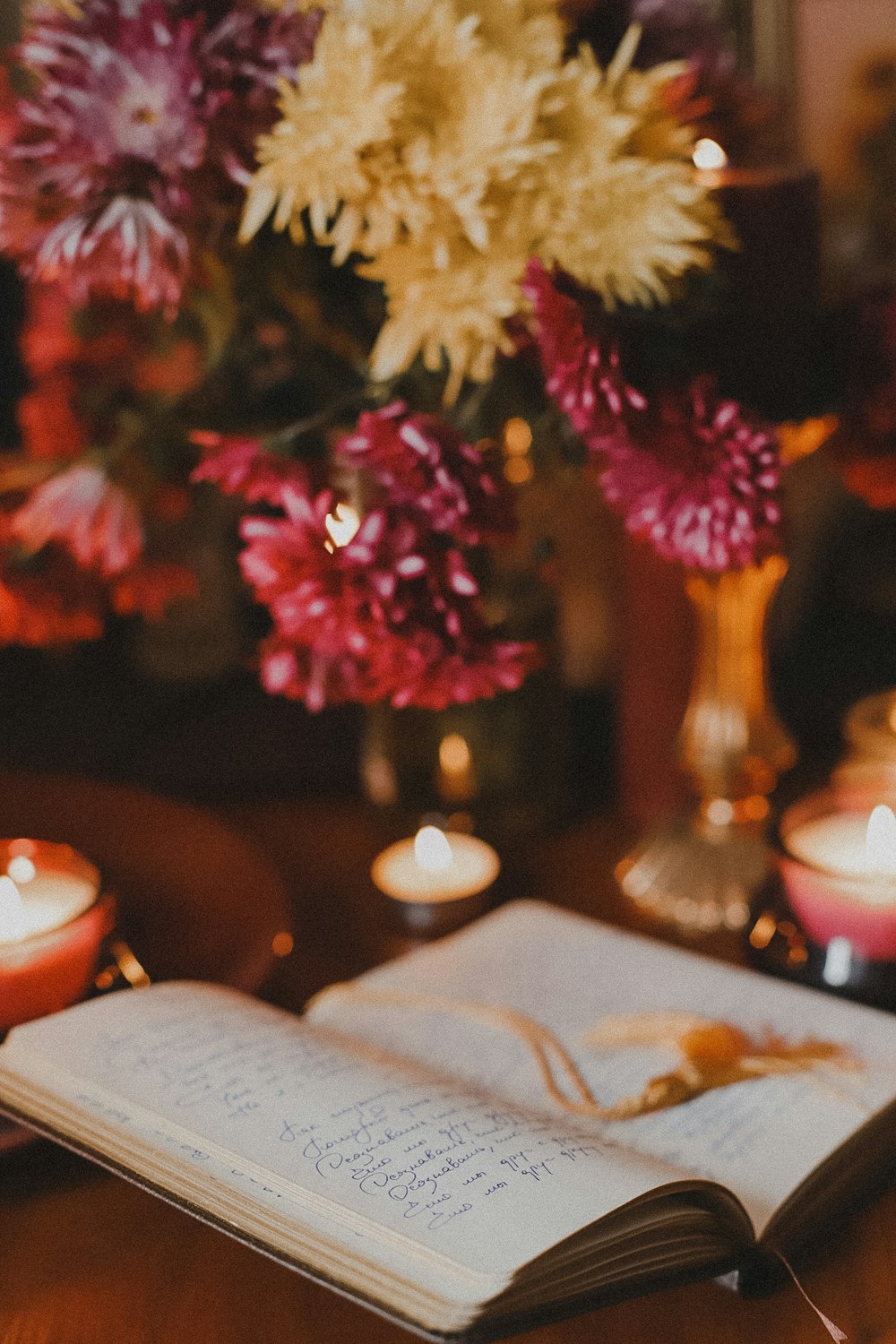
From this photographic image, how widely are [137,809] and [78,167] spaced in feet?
1.34

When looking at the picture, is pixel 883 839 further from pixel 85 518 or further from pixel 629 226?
pixel 85 518

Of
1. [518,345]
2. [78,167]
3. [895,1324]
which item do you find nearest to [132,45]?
[78,167]

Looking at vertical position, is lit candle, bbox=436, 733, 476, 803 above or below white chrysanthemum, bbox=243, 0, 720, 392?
below

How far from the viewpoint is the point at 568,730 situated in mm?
924

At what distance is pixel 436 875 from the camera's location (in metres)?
0.82

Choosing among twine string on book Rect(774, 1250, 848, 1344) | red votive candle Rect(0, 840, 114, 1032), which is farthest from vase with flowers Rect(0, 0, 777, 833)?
twine string on book Rect(774, 1250, 848, 1344)

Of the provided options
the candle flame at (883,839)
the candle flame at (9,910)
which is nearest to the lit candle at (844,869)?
the candle flame at (883,839)

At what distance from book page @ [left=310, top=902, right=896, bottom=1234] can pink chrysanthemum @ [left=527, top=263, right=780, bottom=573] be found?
0.71ft

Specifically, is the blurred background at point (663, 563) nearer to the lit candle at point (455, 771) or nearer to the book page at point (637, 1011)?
the lit candle at point (455, 771)

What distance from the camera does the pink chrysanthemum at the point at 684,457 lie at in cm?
56

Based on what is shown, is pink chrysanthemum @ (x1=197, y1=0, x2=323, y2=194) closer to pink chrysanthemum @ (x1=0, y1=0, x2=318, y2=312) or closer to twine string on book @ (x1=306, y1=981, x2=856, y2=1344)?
pink chrysanthemum @ (x1=0, y1=0, x2=318, y2=312)

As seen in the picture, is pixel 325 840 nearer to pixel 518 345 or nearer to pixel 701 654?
pixel 701 654

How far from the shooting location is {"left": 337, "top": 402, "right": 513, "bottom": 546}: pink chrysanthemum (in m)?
0.57

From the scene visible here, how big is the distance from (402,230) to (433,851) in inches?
14.5
